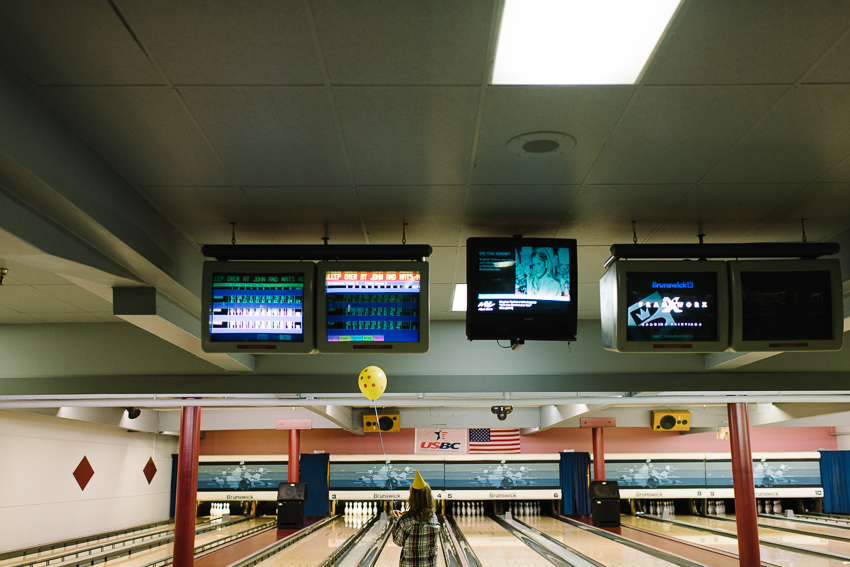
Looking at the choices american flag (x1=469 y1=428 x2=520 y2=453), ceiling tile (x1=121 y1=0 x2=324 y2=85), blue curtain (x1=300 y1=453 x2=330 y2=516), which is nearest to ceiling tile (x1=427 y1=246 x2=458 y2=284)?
ceiling tile (x1=121 y1=0 x2=324 y2=85)

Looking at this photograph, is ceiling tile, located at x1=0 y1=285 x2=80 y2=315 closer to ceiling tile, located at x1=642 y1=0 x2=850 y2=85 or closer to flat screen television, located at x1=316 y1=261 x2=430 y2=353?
flat screen television, located at x1=316 y1=261 x2=430 y2=353

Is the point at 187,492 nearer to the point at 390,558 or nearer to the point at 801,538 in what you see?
the point at 390,558

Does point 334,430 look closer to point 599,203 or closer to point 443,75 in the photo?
point 599,203

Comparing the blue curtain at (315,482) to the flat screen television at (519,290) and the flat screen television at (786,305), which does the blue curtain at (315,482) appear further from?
the flat screen television at (786,305)

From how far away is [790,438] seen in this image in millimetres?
16969

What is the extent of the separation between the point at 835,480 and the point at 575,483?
6.34m

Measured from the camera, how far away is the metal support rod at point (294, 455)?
1498 centimetres

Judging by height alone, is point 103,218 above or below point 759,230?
below

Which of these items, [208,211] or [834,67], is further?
[208,211]

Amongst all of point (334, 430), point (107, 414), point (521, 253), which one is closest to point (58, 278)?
point (521, 253)

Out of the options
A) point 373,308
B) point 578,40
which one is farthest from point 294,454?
point 578,40

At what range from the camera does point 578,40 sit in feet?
7.04

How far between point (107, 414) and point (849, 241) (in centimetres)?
1262

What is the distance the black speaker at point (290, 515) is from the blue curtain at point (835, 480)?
12.5 metres
